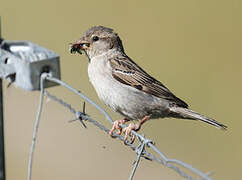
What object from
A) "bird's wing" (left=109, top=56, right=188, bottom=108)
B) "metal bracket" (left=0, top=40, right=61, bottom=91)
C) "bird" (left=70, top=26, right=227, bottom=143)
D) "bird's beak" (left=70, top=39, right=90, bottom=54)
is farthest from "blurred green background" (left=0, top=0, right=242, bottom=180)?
"metal bracket" (left=0, top=40, right=61, bottom=91)

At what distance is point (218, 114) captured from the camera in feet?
34.6

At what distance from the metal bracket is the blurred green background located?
416 centimetres

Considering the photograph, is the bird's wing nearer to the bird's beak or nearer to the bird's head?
the bird's head

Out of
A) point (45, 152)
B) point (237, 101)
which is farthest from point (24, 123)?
point (237, 101)

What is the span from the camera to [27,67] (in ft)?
13.8

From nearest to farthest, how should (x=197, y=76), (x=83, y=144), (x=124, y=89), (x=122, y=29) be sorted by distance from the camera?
(x=124, y=89) < (x=83, y=144) < (x=197, y=76) < (x=122, y=29)

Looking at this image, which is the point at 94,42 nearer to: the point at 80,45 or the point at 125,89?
the point at 80,45

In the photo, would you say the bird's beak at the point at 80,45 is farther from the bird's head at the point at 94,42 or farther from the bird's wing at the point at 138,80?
the bird's wing at the point at 138,80

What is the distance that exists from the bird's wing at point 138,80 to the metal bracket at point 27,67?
161 cm

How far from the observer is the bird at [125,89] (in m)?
5.83

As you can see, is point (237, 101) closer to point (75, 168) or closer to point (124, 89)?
point (75, 168)

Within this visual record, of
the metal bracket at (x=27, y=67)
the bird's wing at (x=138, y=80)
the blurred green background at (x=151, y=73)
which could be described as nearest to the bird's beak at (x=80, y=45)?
the bird's wing at (x=138, y=80)

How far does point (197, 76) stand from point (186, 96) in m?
0.81

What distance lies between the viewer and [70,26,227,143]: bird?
5.83m
